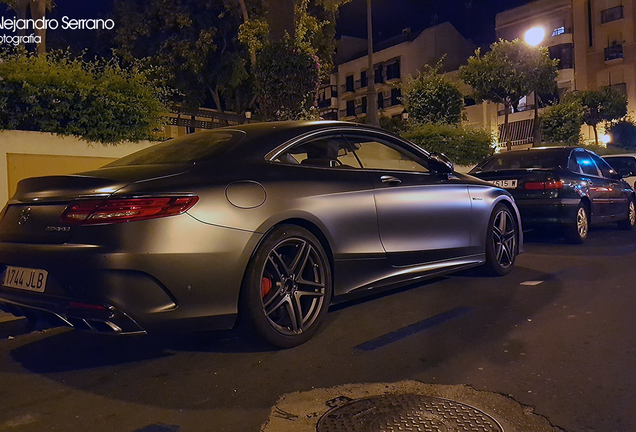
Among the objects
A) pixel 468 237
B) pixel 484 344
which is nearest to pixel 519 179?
pixel 468 237

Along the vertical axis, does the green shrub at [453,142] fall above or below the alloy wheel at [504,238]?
above

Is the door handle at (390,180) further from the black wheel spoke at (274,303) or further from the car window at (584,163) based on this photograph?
the car window at (584,163)

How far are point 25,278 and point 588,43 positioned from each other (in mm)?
40457

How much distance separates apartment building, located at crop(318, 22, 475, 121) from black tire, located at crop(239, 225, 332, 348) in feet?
128

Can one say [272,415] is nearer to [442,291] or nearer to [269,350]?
[269,350]

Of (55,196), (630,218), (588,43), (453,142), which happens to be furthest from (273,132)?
(588,43)

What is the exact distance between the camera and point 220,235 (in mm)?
3422

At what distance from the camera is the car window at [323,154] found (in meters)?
4.20

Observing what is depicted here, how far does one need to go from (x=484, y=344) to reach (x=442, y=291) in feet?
5.56

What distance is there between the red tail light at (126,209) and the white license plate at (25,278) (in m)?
0.39

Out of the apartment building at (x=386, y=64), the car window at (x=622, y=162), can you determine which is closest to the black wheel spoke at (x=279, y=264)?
the car window at (x=622, y=162)

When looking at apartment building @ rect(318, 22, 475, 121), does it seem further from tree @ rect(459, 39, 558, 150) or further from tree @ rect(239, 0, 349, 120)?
tree @ rect(239, 0, 349, 120)

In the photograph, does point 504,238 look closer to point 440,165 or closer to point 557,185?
point 440,165

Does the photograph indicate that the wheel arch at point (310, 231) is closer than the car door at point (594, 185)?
Yes
